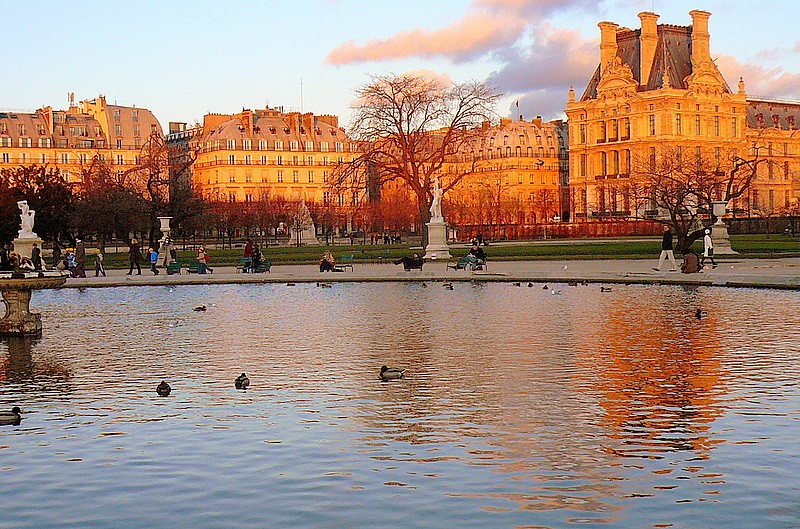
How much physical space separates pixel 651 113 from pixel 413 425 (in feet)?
325

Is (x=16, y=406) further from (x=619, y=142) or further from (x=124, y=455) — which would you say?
(x=619, y=142)

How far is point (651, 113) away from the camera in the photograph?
10506 cm

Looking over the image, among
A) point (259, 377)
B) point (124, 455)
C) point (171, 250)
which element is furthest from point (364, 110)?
point (124, 455)

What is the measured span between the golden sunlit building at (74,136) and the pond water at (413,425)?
104648 millimetres

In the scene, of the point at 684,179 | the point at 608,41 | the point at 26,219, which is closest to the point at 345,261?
the point at 26,219

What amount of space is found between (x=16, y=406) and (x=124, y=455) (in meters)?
2.62

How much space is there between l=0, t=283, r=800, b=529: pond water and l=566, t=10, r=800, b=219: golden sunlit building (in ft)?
274

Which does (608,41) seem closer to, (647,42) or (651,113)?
(647,42)

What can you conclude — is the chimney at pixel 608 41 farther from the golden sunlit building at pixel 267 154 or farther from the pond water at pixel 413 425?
the pond water at pixel 413 425

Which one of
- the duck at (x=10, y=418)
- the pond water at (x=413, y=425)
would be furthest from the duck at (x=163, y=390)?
the duck at (x=10, y=418)

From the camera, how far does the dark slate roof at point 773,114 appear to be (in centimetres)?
11751

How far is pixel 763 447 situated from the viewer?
9148 mm

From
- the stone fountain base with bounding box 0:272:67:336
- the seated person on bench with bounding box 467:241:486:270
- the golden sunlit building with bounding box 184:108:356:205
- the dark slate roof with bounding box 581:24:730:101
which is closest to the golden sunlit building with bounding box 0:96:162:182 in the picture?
the golden sunlit building with bounding box 184:108:356:205

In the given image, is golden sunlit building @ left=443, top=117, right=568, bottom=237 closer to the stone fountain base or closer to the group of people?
the group of people
